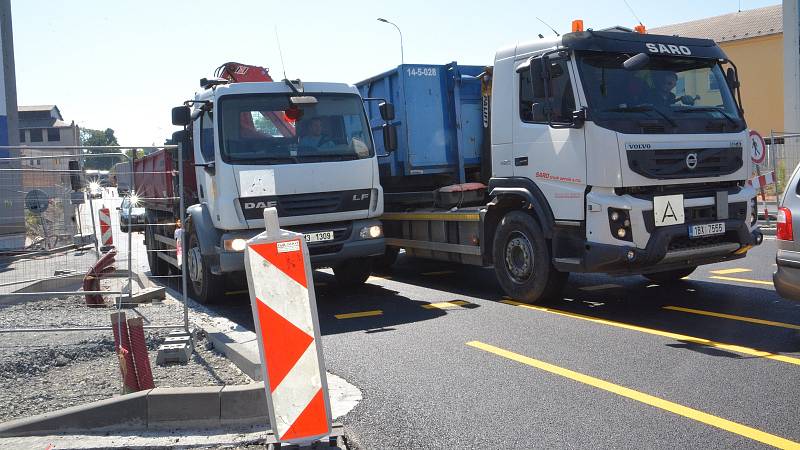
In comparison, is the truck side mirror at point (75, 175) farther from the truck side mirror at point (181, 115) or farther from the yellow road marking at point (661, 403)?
the yellow road marking at point (661, 403)

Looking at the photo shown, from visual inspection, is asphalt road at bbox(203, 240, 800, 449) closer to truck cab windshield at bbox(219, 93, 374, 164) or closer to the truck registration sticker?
truck cab windshield at bbox(219, 93, 374, 164)

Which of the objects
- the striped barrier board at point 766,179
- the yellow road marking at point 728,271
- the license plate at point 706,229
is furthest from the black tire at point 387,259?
the striped barrier board at point 766,179

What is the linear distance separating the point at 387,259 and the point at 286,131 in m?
3.79

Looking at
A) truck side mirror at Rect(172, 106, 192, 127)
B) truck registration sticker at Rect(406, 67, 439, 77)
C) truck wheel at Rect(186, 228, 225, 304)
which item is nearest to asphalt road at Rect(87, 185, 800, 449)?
truck wheel at Rect(186, 228, 225, 304)

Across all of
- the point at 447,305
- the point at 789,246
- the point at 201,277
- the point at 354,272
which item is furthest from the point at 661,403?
the point at 201,277

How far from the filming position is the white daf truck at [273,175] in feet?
27.9

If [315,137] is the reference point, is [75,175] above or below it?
below

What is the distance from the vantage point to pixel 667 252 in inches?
280

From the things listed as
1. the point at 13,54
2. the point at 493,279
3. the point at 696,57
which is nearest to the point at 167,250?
the point at 493,279

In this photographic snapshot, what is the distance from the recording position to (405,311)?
8.40 metres

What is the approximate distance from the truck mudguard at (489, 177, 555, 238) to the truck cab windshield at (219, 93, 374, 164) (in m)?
1.80

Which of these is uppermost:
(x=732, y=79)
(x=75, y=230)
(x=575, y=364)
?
(x=732, y=79)

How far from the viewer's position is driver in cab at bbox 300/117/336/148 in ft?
29.0

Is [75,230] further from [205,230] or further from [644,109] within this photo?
[644,109]
